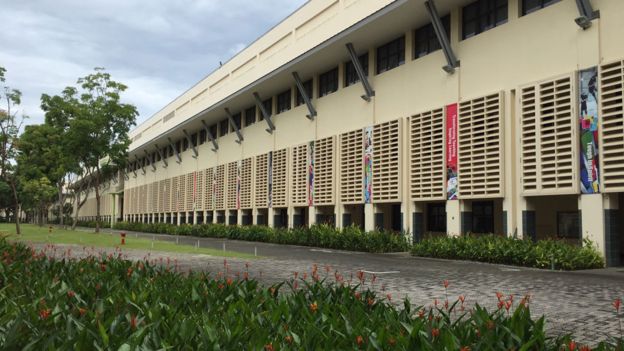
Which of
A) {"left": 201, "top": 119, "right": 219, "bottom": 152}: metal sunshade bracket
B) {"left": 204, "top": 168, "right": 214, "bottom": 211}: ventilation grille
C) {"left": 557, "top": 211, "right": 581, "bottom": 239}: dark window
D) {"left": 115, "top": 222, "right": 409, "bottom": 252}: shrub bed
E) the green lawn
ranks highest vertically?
{"left": 201, "top": 119, "right": 219, "bottom": 152}: metal sunshade bracket

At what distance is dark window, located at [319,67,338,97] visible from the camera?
105 feet

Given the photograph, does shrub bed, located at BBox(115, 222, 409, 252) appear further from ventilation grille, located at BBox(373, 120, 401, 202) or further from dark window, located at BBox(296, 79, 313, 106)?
dark window, located at BBox(296, 79, 313, 106)

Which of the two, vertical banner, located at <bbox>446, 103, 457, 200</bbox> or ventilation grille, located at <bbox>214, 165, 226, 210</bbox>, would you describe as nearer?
vertical banner, located at <bbox>446, 103, 457, 200</bbox>

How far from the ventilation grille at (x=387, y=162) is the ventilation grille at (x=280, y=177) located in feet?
32.4

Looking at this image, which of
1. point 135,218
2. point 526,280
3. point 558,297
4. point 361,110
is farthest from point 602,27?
point 135,218

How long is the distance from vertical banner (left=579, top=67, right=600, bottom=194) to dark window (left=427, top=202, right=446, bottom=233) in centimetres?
967

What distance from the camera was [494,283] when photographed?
12.7 m

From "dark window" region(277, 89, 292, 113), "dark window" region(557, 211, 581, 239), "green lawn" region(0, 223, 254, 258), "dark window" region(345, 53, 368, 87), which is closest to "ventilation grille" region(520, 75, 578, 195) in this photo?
"dark window" region(557, 211, 581, 239)

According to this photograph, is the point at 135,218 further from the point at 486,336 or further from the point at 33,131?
the point at 486,336

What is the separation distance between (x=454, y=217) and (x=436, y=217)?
4981mm

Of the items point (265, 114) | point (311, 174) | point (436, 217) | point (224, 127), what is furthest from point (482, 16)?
point (224, 127)

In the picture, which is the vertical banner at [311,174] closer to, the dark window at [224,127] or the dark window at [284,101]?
the dark window at [284,101]

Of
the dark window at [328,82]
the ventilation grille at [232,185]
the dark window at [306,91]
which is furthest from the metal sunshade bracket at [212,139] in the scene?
the dark window at [328,82]

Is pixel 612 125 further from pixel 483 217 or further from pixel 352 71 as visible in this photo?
pixel 352 71
